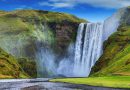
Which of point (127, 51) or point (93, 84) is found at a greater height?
point (127, 51)

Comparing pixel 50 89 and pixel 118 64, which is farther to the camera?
pixel 118 64

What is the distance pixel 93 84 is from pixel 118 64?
216 ft

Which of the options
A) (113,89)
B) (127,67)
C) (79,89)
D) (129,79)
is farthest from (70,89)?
(127,67)

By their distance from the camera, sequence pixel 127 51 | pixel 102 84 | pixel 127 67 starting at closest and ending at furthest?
1. pixel 102 84
2. pixel 127 67
3. pixel 127 51

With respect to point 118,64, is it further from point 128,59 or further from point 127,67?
point 127,67

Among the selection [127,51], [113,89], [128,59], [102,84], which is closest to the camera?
[113,89]

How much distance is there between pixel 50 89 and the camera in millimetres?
101250

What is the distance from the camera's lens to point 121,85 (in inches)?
4021

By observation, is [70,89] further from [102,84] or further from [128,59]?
[128,59]

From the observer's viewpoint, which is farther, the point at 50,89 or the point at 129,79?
the point at 129,79

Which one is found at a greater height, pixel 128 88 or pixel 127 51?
pixel 127 51

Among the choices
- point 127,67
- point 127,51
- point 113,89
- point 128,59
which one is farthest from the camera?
point 127,51

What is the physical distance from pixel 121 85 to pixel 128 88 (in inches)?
215

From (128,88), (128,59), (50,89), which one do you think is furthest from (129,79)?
(128,59)
